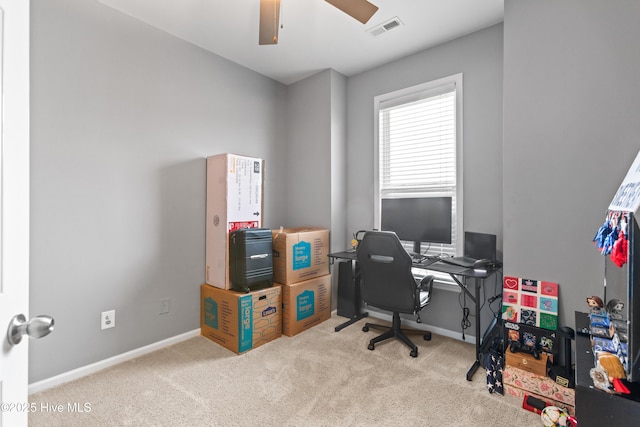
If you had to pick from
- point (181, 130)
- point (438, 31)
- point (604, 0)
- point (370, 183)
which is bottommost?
point (370, 183)

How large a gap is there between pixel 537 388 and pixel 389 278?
1095 millimetres

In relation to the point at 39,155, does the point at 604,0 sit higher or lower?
higher

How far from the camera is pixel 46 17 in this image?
2025 millimetres

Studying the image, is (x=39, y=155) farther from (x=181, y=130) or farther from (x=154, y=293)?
(x=154, y=293)

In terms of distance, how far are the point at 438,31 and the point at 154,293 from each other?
10.7ft

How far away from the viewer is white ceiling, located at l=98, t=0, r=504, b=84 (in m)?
2.31

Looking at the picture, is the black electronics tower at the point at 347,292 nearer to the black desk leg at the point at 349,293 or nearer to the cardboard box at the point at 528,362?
the black desk leg at the point at 349,293

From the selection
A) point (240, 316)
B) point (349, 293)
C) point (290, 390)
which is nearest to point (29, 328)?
point (290, 390)

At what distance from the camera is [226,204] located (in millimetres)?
2672

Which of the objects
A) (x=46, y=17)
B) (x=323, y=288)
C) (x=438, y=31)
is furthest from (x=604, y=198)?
(x=46, y=17)

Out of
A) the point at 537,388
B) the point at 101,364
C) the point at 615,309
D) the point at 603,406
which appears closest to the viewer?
the point at 603,406

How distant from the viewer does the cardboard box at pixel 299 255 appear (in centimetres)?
290

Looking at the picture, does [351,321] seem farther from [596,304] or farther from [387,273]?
[596,304]

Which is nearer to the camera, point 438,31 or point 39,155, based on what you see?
point 39,155
